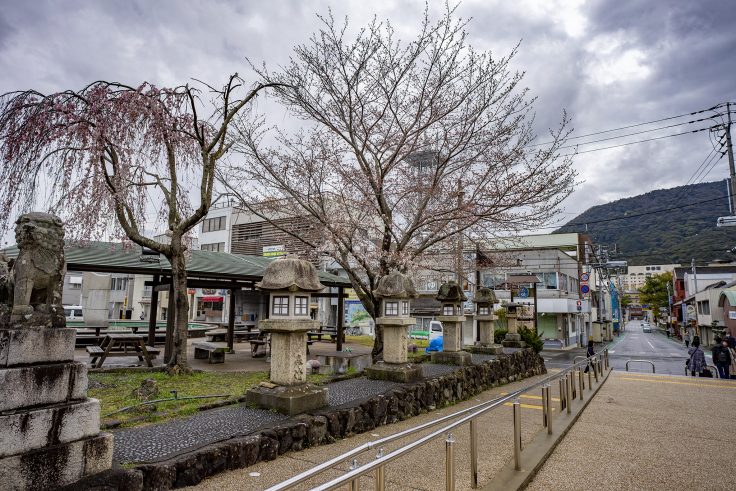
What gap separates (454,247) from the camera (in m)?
13.5

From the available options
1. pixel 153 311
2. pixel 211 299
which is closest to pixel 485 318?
pixel 153 311

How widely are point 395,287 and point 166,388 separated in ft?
15.5

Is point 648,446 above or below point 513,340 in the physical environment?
below

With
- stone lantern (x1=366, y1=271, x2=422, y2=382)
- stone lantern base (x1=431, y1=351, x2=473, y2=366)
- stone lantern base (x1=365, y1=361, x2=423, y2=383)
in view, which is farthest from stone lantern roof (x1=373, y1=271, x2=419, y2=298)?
stone lantern base (x1=431, y1=351, x2=473, y2=366)

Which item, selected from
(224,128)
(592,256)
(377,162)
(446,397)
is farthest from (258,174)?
(592,256)

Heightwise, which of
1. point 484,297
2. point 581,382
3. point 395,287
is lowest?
point 581,382

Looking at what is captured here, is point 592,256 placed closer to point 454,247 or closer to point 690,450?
point 454,247

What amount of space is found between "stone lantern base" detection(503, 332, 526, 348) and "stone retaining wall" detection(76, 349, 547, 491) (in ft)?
17.4

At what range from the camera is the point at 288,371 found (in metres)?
6.13

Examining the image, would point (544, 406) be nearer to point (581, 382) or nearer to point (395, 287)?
point (395, 287)

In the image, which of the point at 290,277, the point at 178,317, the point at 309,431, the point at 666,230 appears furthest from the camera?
the point at 666,230

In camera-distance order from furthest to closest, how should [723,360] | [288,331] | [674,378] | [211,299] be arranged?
[211,299] < [723,360] < [674,378] < [288,331]

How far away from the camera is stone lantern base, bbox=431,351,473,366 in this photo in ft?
34.2

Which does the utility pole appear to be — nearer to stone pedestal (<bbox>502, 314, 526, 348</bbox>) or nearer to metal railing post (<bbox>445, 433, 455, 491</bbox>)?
stone pedestal (<bbox>502, 314, 526, 348</bbox>)
